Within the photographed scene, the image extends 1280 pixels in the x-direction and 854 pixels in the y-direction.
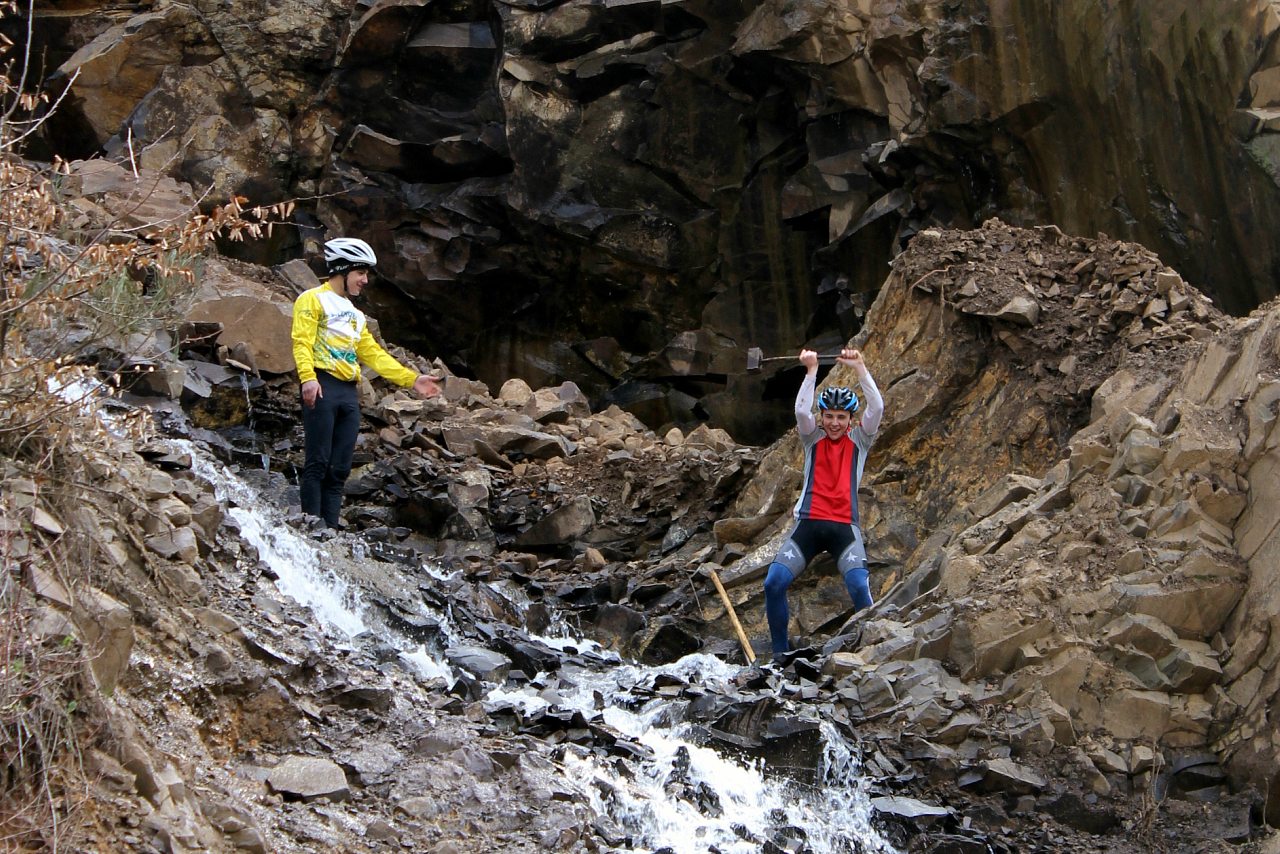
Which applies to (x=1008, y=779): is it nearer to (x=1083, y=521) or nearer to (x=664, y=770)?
(x=664, y=770)

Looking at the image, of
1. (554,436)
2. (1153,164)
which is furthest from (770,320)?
(554,436)

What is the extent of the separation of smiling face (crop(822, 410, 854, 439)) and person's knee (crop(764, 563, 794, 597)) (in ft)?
2.69

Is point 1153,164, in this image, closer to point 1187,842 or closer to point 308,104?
point 1187,842

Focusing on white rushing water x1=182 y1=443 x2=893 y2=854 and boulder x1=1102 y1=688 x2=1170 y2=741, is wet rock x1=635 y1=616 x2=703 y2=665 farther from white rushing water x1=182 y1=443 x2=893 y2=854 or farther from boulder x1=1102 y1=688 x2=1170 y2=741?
boulder x1=1102 y1=688 x2=1170 y2=741

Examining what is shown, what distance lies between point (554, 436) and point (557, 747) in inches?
270

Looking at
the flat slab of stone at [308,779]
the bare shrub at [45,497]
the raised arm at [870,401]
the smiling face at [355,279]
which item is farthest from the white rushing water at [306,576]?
the raised arm at [870,401]

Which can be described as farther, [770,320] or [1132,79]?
[770,320]

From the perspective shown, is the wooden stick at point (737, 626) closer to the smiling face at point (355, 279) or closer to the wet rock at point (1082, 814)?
the wet rock at point (1082, 814)

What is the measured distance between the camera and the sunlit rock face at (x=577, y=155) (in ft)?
Result: 59.7

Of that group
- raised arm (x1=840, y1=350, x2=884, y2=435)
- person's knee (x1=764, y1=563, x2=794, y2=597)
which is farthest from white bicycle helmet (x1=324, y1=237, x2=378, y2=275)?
person's knee (x1=764, y1=563, x2=794, y2=597)

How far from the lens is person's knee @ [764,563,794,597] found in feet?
24.8

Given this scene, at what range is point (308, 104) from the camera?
20.2 m

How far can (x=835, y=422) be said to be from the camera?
7.71 meters

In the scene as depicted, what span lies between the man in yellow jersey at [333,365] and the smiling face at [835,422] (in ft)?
7.53
